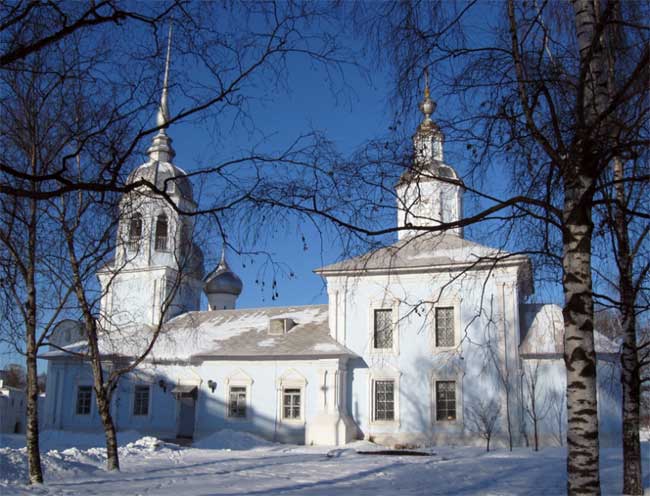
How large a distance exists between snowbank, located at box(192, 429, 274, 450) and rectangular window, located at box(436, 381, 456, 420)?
592 centimetres

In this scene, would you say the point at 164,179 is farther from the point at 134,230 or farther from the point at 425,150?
the point at 134,230

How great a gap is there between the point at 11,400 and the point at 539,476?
37748 mm

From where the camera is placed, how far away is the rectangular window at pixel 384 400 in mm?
23906

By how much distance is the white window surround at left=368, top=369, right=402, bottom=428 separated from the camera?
77.5 ft

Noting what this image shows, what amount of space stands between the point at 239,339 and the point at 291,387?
3.50 meters

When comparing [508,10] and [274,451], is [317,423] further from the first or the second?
[508,10]

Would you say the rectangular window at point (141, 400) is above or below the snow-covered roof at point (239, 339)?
below

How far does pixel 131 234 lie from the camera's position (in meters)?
12.5

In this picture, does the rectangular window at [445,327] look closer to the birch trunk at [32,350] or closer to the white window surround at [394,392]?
the white window surround at [394,392]

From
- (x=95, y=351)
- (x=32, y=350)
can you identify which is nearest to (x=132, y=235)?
(x=95, y=351)

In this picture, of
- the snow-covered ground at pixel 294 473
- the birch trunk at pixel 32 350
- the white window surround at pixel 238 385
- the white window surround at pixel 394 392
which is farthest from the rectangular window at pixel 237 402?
the birch trunk at pixel 32 350

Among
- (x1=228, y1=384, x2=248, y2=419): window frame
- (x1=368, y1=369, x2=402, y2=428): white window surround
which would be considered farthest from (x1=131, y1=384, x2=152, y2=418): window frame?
(x1=368, y1=369, x2=402, y2=428): white window surround

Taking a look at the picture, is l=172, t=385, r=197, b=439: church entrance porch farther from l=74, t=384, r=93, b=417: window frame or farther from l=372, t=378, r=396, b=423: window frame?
l=372, t=378, r=396, b=423: window frame

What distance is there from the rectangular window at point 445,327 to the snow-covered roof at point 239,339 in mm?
3253
